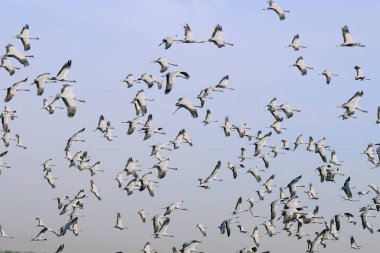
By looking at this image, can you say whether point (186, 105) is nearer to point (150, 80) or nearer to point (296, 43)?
point (150, 80)

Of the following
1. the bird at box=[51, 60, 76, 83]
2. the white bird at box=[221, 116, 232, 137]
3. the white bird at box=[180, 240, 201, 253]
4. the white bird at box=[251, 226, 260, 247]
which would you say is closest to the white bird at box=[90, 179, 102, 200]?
the white bird at box=[221, 116, 232, 137]

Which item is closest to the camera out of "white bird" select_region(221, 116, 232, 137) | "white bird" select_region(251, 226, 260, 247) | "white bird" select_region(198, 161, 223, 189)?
"white bird" select_region(198, 161, 223, 189)

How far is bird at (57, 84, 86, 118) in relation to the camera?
156ft

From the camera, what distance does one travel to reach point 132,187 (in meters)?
62.1

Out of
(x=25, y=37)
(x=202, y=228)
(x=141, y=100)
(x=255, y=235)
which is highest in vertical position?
(x=25, y=37)

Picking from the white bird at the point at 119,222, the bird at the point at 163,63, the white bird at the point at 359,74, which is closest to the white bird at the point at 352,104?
the white bird at the point at 359,74

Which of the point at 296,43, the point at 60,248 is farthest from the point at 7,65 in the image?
the point at 296,43

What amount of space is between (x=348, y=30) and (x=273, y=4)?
5782 millimetres

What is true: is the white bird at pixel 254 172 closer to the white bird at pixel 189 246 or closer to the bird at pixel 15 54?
the white bird at pixel 189 246

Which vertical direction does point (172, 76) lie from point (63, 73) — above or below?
above

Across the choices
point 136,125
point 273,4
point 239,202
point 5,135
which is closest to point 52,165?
point 5,135

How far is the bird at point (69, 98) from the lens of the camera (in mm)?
47562

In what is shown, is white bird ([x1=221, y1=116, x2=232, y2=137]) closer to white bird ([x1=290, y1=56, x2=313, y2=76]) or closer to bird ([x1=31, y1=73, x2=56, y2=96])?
white bird ([x1=290, y1=56, x2=313, y2=76])

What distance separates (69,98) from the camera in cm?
4912
